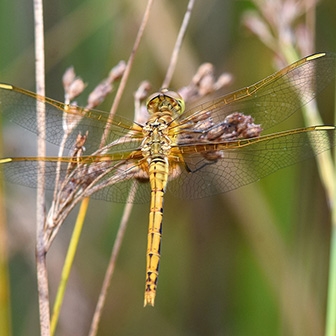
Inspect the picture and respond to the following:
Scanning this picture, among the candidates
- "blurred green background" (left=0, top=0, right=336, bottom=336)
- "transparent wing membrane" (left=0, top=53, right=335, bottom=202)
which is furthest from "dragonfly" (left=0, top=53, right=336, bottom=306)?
"blurred green background" (left=0, top=0, right=336, bottom=336)

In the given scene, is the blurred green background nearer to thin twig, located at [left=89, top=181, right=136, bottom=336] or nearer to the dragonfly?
the dragonfly

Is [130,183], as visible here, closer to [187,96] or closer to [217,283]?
[187,96]

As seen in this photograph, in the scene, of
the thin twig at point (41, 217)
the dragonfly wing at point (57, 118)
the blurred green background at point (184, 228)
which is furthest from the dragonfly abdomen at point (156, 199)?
the blurred green background at point (184, 228)

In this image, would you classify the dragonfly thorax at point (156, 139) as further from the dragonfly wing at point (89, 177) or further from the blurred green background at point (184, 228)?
the blurred green background at point (184, 228)

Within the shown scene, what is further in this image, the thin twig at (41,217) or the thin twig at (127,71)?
the thin twig at (127,71)

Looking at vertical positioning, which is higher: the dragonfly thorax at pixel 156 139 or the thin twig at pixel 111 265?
the dragonfly thorax at pixel 156 139

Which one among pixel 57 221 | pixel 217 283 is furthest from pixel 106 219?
pixel 57 221
